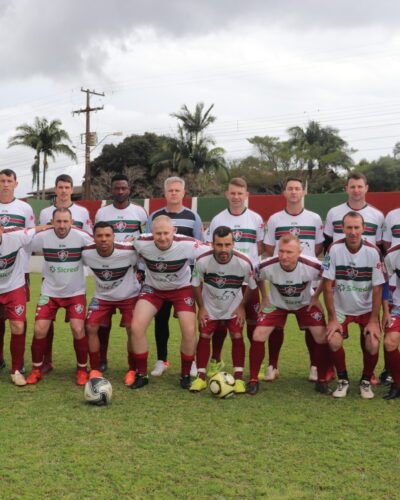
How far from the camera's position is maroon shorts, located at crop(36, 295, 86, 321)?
5.27m

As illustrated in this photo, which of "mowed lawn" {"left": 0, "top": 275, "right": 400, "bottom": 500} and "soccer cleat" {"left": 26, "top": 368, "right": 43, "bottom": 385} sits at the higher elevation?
"mowed lawn" {"left": 0, "top": 275, "right": 400, "bottom": 500}

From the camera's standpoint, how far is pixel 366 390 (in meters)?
4.80

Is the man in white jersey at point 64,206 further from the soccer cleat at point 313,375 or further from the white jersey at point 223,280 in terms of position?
the soccer cleat at point 313,375

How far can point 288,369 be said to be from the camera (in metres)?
5.90

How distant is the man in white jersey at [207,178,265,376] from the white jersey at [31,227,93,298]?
4.73 feet

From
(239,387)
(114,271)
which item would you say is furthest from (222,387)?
(114,271)

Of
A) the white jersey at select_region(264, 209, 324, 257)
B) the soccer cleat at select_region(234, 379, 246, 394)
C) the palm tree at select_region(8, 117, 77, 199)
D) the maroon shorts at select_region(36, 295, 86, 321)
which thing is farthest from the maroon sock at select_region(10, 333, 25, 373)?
the palm tree at select_region(8, 117, 77, 199)

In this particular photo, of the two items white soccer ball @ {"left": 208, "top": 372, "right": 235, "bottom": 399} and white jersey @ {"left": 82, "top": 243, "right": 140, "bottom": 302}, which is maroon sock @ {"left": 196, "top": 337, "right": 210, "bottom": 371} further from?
white jersey @ {"left": 82, "top": 243, "right": 140, "bottom": 302}

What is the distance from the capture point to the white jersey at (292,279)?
500cm

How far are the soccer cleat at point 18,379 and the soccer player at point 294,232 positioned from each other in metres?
2.40

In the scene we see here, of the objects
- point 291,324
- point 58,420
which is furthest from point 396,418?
point 291,324

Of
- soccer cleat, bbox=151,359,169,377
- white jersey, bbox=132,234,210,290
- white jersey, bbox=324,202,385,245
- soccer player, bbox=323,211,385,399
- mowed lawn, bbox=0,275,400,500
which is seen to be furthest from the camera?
soccer cleat, bbox=151,359,169,377

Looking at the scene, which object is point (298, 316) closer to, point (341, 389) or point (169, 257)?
point (341, 389)

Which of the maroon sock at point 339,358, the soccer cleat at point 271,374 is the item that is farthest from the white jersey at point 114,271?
the maroon sock at point 339,358
